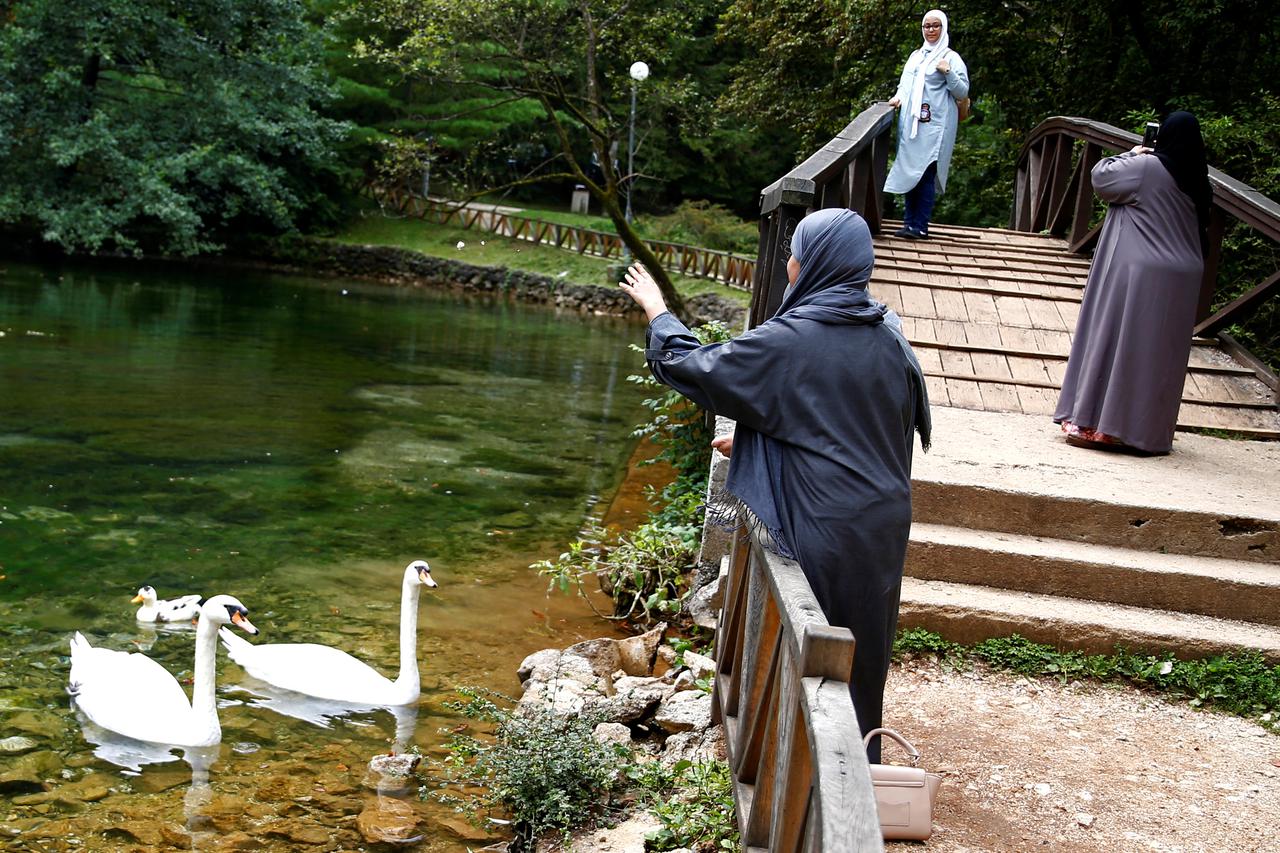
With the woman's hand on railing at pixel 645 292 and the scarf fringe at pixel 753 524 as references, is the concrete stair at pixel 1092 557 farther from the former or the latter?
the woman's hand on railing at pixel 645 292

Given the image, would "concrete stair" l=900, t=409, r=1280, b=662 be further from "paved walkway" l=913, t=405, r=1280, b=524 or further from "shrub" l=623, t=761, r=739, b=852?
"shrub" l=623, t=761, r=739, b=852

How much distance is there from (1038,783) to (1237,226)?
7.89 m

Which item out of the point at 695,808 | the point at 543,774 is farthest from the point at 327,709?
the point at 695,808

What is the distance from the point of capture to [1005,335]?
8492mm

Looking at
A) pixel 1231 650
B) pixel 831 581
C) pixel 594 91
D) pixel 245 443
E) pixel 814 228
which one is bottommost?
pixel 245 443

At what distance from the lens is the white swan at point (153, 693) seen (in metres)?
5.89

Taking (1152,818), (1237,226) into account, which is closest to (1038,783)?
(1152,818)

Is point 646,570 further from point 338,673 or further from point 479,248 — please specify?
point 479,248

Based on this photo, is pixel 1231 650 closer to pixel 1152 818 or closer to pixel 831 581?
pixel 1152 818

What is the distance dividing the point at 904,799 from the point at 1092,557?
227cm

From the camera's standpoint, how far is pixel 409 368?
18.2 m

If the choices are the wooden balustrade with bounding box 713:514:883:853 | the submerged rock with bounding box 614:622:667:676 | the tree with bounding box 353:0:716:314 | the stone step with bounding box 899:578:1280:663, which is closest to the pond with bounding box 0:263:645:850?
the submerged rock with bounding box 614:622:667:676

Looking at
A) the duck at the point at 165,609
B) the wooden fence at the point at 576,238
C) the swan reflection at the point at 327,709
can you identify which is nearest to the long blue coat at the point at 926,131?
the swan reflection at the point at 327,709

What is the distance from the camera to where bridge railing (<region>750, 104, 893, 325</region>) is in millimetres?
5586
